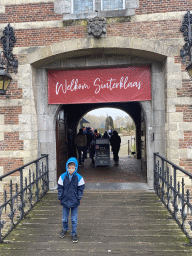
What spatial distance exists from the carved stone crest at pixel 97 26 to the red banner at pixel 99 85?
1118 millimetres

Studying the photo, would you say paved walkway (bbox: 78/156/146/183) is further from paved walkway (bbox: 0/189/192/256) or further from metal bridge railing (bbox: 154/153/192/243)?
paved walkway (bbox: 0/189/192/256)

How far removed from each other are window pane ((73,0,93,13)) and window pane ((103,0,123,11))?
1.37ft

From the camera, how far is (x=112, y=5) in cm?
687

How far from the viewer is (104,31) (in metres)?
6.45

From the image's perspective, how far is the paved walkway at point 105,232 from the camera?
140 inches

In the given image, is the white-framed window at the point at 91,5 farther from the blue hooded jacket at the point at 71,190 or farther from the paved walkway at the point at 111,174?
the paved walkway at the point at 111,174

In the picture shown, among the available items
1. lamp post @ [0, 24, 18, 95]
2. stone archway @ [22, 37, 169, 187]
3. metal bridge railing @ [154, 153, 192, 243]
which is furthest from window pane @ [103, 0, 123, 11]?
metal bridge railing @ [154, 153, 192, 243]

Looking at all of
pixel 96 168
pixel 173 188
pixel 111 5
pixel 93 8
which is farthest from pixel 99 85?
pixel 96 168

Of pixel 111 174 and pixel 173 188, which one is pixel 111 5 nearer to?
pixel 173 188

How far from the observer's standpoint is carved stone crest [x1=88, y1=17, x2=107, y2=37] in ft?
21.1

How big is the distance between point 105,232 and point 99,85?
172 inches

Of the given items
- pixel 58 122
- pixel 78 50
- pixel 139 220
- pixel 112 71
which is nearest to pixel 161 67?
pixel 112 71

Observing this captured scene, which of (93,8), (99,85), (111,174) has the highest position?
(93,8)

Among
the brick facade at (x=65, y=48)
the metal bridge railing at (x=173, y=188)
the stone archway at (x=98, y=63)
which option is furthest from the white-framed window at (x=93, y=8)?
the metal bridge railing at (x=173, y=188)
